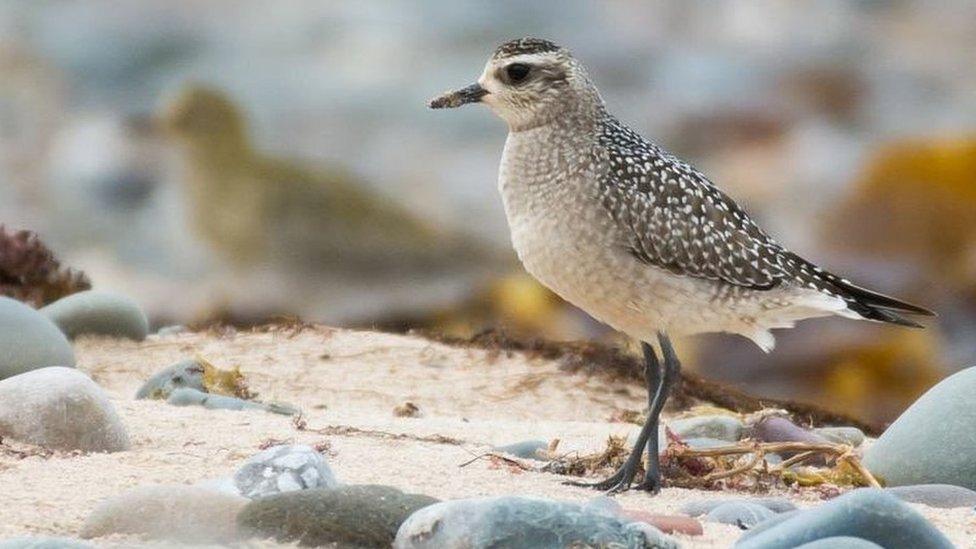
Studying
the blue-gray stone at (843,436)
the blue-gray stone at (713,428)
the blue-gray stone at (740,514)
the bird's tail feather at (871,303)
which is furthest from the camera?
the blue-gray stone at (843,436)

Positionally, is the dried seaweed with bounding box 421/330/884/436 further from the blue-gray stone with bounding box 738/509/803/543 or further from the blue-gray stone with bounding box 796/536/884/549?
the blue-gray stone with bounding box 796/536/884/549

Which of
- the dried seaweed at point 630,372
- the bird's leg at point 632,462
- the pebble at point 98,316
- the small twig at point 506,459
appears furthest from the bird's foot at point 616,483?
the pebble at point 98,316

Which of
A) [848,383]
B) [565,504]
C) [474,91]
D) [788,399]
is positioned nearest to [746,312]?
[474,91]

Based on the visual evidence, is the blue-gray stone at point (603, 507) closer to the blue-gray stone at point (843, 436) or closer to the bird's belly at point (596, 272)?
the bird's belly at point (596, 272)

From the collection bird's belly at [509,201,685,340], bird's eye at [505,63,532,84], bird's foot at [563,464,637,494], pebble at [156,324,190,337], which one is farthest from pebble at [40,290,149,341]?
bird's foot at [563,464,637,494]

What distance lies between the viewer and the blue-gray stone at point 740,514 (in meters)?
4.93

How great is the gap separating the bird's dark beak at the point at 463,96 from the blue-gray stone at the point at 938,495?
2032 mm

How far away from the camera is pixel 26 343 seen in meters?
7.60

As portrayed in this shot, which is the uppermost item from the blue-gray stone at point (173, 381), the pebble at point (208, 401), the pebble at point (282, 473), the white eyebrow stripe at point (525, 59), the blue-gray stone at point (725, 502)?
the white eyebrow stripe at point (525, 59)

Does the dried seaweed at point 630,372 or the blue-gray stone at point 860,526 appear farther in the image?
the dried seaweed at point 630,372

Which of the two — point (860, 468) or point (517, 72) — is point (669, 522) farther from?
point (517, 72)

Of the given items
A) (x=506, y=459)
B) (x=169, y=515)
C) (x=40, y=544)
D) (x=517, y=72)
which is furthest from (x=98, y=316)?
(x=40, y=544)

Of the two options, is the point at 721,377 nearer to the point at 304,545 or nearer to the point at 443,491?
the point at 443,491

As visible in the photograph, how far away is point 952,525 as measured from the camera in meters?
5.02
